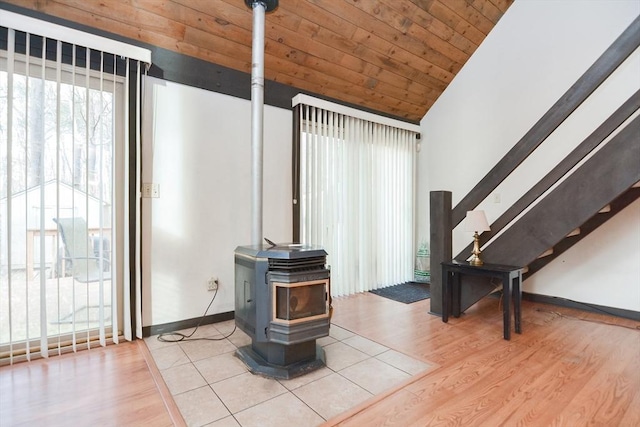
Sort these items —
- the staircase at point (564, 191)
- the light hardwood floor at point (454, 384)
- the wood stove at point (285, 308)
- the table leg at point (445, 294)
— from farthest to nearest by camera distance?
1. the table leg at point (445, 294)
2. the staircase at point (564, 191)
3. the wood stove at point (285, 308)
4. the light hardwood floor at point (454, 384)

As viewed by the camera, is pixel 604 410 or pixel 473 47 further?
pixel 473 47

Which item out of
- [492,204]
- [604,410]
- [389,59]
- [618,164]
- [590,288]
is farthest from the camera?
[492,204]

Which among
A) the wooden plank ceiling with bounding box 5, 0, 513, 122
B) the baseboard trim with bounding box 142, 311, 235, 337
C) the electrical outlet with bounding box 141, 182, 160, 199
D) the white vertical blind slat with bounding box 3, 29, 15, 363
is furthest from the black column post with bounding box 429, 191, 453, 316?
the white vertical blind slat with bounding box 3, 29, 15, 363

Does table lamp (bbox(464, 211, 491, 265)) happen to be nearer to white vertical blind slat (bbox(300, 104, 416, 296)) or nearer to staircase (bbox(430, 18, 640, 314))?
staircase (bbox(430, 18, 640, 314))

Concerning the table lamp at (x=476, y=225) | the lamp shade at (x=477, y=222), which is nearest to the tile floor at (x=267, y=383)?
the table lamp at (x=476, y=225)

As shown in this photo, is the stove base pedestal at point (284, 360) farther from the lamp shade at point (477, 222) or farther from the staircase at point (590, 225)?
the staircase at point (590, 225)

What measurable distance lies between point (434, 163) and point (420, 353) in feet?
9.35

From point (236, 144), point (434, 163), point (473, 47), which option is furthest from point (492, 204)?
point (236, 144)

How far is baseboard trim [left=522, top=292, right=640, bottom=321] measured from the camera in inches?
109

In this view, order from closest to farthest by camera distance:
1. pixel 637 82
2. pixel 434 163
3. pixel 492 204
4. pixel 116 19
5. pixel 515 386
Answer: pixel 515 386, pixel 116 19, pixel 637 82, pixel 492 204, pixel 434 163

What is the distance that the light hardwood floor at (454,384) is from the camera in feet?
4.84

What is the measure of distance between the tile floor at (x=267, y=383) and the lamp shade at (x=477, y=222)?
126cm

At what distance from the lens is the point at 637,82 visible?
2.72 m

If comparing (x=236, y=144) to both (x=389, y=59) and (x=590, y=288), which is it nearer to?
(x=389, y=59)
